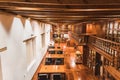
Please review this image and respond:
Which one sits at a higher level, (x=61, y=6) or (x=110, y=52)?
(x=61, y=6)

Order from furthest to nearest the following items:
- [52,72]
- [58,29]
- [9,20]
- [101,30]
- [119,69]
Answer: [58,29]
[101,30]
[52,72]
[119,69]
[9,20]

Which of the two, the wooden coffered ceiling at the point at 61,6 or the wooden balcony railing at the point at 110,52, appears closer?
the wooden coffered ceiling at the point at 61,6

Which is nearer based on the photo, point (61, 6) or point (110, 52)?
point (61, 6)

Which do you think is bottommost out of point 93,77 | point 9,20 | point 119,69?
point 93,77

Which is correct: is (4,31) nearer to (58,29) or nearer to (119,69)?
(119,69)

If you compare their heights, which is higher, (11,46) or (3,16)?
(3,16)

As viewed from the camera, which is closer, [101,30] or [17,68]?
[17,68]

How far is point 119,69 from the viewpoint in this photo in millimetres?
6586

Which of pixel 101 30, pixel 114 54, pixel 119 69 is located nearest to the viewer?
pixel 119 69

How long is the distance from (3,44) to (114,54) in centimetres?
505

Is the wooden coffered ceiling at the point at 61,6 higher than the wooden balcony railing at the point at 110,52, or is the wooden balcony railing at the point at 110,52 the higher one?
the wooden coffered ceiling at the point at 61,6

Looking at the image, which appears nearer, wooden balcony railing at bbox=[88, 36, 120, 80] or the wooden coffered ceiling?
the wooden coffered ceiling

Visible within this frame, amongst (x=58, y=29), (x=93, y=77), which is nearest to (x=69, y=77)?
(x=93, y=77)

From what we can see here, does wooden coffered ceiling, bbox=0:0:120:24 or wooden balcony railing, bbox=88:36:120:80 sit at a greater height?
wooden coffered ceiling, bbox=0:0:120:24
